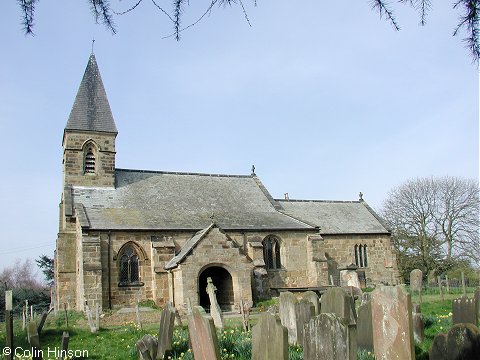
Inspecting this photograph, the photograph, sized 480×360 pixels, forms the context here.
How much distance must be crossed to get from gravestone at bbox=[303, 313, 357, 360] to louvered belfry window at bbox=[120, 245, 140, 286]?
20.6 meters

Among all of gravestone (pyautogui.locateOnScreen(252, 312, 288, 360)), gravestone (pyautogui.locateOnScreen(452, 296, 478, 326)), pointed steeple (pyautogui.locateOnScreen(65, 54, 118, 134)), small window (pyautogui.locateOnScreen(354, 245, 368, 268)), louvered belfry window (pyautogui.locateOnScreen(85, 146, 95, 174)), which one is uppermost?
pointed steeple (pyautogui.locateOnScreen(65, 54, 118, 134))

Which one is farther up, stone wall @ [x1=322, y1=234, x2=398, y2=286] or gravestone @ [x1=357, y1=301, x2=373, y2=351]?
stone wall @ [x1=322, y1=234, x2=398, y2=286]

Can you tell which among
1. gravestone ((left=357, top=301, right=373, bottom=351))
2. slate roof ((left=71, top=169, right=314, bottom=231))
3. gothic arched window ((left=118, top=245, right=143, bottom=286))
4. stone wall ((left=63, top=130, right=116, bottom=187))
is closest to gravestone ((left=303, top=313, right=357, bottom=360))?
gravestone ((left=357, top=301, right=373, bottom=351))

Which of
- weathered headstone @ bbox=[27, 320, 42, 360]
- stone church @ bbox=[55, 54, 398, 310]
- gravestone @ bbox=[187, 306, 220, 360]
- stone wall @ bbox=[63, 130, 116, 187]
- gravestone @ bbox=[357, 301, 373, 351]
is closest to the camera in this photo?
gravestone @ bbox=[187, 306, 220, 360]

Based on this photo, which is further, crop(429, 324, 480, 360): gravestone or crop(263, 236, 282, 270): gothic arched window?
crop(263, 236, 282, 270): gothic arched window

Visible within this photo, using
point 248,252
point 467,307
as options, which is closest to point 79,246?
point 248,252

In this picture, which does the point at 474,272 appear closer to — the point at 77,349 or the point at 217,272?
the point at 217,272

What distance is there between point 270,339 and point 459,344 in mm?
2556

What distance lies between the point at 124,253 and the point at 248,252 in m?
6.85

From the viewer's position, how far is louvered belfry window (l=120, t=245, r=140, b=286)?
85.3 ft

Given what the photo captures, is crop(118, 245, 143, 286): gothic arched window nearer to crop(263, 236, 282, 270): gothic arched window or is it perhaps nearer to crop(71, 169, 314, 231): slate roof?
crop(71, 169, 314, 231): slate roof

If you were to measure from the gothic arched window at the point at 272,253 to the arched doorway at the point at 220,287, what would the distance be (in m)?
3.40

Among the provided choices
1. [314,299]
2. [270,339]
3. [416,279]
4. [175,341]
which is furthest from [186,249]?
[270,339]

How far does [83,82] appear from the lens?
32.9 metres
